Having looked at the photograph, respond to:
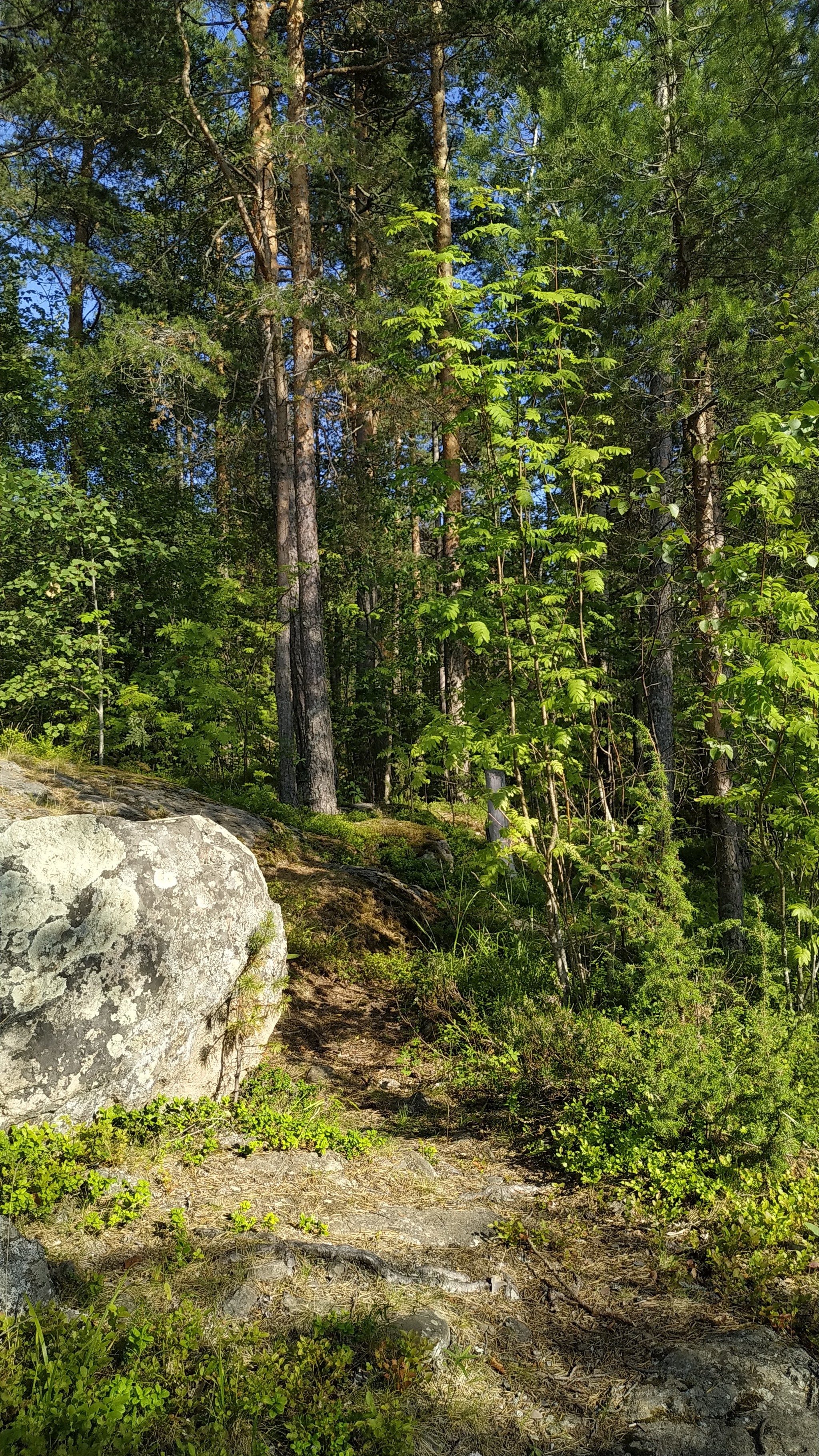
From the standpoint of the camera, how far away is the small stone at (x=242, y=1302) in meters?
2.65

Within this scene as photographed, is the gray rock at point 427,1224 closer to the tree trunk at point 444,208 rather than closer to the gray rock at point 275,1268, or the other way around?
the gray rock at point 275,1268

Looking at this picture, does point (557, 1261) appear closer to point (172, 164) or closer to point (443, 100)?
point (443, 100)

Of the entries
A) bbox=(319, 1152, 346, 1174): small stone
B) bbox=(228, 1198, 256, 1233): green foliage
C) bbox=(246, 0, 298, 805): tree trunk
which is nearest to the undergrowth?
bbox=(319, 1152, 346, 1174): small stone

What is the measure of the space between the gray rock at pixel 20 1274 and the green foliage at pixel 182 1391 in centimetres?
Answer: 7

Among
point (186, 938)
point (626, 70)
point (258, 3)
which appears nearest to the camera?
point (186, 938)

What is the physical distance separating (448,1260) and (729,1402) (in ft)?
3.55

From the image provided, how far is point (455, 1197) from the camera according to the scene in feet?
12.1

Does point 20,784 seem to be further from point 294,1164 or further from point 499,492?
point 499,492

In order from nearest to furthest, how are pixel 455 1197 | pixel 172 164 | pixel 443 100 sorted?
pixel 455 1197 < pixel 443 100 < pixel 172 164

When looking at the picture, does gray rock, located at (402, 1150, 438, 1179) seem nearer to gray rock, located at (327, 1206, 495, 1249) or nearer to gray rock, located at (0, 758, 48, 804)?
gray rock, located at (327, 1206, 495, 1249)

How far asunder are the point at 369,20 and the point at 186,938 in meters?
11.6

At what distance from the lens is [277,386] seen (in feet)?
35.0

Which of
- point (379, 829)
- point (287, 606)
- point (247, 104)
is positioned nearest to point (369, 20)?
point (247, 104)

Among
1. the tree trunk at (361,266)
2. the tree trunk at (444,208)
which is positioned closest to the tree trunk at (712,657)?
the tree trunk at (444,208)
